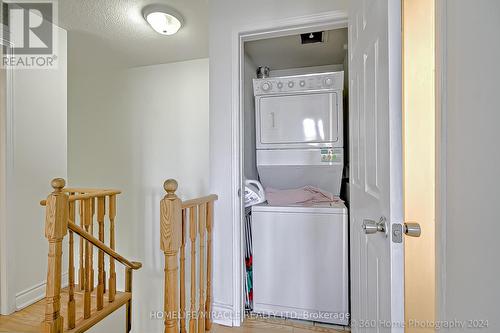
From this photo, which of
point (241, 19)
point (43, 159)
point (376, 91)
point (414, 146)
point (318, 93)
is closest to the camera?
point (376, 91)

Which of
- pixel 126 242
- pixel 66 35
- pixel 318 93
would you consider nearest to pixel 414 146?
pixel 318 93

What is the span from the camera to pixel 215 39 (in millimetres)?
1929

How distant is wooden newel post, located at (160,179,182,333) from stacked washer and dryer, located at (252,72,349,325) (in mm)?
825

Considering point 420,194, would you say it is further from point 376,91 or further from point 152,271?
point 152,271

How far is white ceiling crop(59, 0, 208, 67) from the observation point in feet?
7.20

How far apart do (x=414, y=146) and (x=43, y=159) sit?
3027mm

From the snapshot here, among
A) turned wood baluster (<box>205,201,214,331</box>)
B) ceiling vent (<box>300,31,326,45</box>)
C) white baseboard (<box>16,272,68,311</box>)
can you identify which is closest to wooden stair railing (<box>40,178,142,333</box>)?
white baseboard (<box>16,272,68,311</box>)

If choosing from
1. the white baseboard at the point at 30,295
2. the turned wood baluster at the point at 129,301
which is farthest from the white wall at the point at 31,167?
the turned wood baluster at the point at 129,301

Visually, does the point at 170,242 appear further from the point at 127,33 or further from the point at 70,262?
the point at 127,33

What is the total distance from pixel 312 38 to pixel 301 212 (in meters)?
1.60

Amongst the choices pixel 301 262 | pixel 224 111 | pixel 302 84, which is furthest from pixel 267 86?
pixel 301 262
